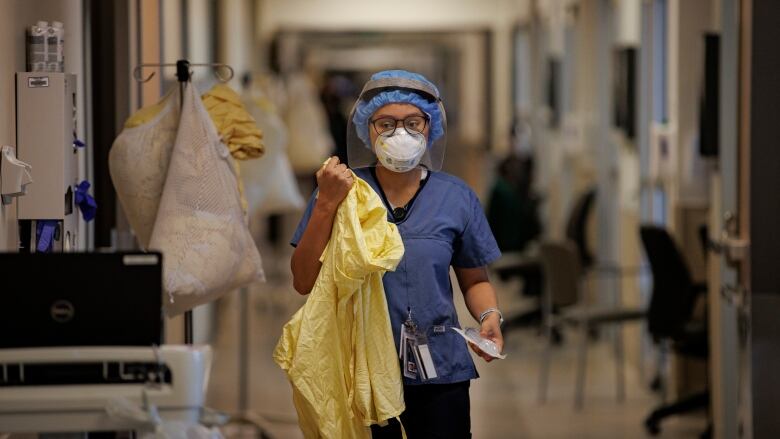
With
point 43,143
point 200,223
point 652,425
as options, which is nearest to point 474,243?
point 200,223

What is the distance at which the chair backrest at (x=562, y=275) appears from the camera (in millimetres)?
6852

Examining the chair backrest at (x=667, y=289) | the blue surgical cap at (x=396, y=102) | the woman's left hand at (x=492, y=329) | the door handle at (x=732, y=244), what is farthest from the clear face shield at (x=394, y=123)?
the chair backrest at (x=667, y=289)

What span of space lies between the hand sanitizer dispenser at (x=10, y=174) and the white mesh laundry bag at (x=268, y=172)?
2903 millimetres

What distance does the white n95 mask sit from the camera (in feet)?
10.1

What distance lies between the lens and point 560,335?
9.31 meters

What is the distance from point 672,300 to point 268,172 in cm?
196

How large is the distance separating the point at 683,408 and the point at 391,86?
3.54m

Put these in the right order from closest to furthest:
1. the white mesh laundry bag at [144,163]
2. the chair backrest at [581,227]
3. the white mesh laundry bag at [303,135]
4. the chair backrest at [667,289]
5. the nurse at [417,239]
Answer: the nurse at [417,239], the white mesh laundry bag at [144,163], the chair backrest at [667,289], the chair backrest at [581,227], the white mesh laundry bag at [303,135]

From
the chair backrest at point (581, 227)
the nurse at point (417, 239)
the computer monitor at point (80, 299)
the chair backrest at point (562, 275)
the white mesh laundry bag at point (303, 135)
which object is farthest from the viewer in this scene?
the white mesh laundry bag at point (303, 135)

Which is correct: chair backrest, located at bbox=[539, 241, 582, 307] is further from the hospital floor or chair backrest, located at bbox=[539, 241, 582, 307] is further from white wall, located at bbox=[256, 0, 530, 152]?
white wall, located at bbox=[256, 0, 530, 152]

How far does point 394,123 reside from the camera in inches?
124

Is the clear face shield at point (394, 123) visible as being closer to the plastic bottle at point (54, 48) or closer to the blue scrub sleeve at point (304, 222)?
the blue scrub sleeve at point (304, 222)

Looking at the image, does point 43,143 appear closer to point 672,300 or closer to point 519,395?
point 672,300

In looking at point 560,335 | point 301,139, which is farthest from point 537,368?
point 301,139
